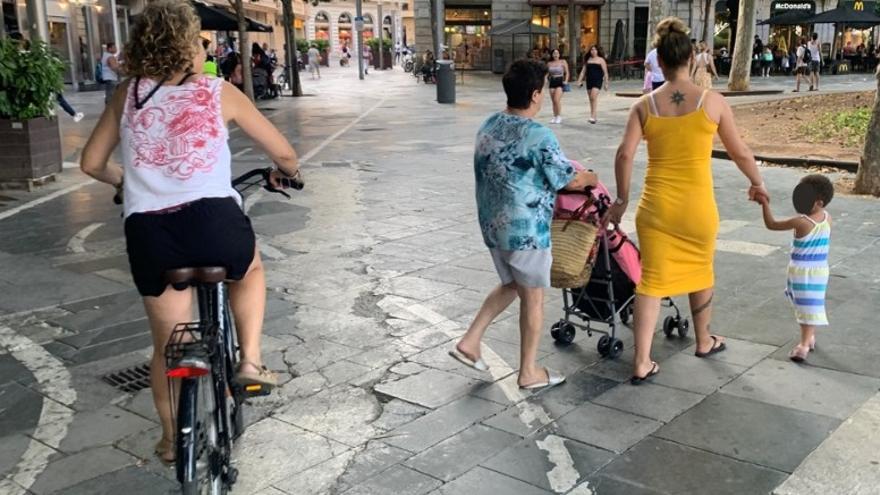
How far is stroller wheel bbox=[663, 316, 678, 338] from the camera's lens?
17.7ft

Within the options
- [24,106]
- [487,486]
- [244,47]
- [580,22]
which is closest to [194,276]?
[487,486]

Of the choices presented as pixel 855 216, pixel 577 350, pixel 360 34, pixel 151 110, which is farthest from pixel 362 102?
pixel 151 110

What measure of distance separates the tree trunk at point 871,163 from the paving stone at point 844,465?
6.83 m

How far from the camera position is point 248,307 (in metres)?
3.50

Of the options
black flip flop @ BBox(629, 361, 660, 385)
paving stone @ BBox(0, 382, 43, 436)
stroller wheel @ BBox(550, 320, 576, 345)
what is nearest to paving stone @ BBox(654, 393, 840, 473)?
black flip flop @ BBox(629, 361, 660, 385)

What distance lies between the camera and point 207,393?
3.07 metres

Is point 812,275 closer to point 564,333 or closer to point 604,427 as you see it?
point 564,333

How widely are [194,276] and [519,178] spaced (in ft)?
5.89

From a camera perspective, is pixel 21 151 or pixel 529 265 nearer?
pixel 529 265

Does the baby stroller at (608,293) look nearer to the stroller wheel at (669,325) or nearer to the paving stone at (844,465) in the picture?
the stroller wheel at (669,325)

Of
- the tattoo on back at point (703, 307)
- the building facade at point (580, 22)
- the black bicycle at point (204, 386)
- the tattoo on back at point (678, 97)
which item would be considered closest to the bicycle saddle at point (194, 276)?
the black bicycle at point (204, 386)

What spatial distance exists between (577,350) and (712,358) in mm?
787

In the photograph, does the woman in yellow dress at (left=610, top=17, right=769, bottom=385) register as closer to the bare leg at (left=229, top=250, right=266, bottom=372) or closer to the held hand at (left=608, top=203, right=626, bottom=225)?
the held hand at (left=608, top=203, right=626, bottom=225)

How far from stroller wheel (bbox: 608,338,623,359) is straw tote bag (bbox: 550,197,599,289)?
0.54 meters
